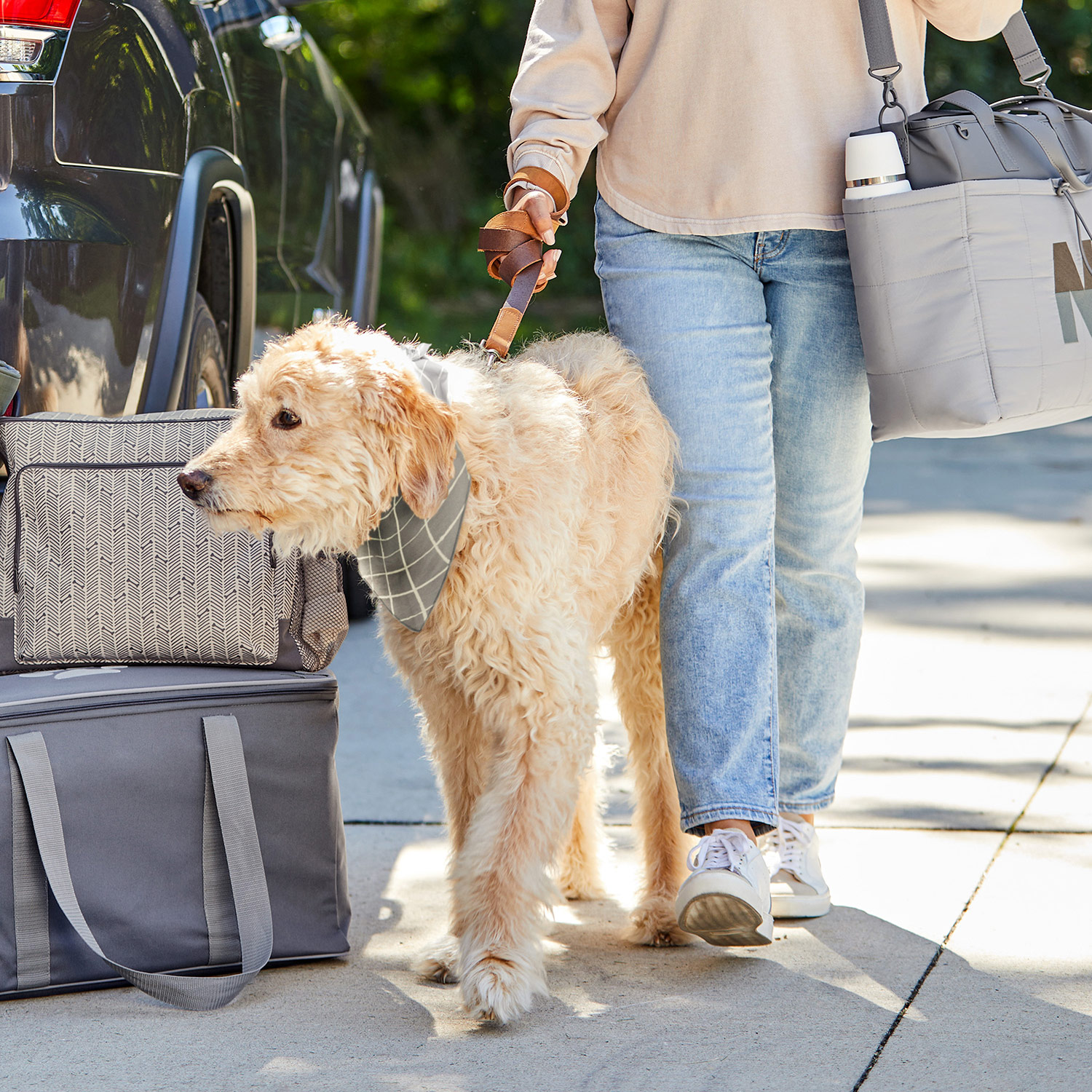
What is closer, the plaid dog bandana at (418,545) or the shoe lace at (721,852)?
the plaid dog bandana at (418,545)

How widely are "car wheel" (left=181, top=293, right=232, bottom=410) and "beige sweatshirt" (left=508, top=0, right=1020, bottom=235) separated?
43.9 inches

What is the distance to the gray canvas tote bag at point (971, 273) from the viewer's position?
8.87 feet

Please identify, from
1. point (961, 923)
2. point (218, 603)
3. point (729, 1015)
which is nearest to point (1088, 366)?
point (961, 923)

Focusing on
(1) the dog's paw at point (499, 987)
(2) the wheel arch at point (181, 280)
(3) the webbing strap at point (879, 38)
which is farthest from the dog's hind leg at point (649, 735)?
(2) the wheel arch at point (181, 280)

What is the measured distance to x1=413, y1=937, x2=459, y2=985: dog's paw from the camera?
2.76 metres

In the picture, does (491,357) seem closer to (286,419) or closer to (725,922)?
(286,419)

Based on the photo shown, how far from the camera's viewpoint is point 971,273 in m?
2.71

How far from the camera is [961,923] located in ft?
9.61

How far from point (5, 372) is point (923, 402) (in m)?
1.89

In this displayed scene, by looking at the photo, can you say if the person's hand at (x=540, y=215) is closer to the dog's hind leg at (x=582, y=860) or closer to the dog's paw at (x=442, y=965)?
the dog's hind leg at (x=582, y=860)

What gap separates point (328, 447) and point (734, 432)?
33.3 inches

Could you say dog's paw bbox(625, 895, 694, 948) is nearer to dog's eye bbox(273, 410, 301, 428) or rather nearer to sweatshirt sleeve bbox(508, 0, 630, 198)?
dog's eye bbox(273, 410, 301, 428)

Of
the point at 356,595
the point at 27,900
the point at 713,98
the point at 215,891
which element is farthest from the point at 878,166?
the point at 356,595

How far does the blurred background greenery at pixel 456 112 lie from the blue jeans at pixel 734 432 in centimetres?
1074
